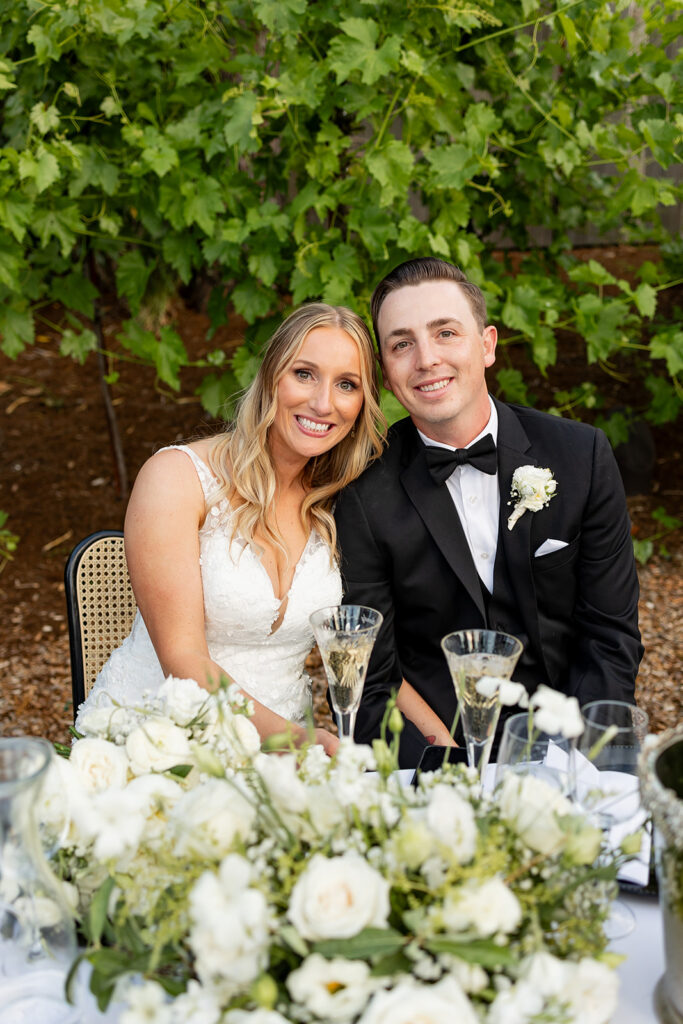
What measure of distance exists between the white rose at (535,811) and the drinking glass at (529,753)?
57mm

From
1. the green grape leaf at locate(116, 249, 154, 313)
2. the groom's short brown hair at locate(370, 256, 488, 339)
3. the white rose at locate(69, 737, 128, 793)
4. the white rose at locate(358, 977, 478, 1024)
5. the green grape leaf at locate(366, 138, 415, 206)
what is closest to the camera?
the white rose at locate(358, 977, 478, 1024)

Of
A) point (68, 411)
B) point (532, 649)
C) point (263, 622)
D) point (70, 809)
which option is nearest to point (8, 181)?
point (263, 622)

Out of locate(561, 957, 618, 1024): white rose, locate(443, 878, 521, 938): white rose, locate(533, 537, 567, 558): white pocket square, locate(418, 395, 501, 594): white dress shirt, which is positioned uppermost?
locate(418, 395, 501, 594): white dress shirt

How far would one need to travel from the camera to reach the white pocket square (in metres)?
2.61

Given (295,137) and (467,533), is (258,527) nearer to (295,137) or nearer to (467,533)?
(467,533)

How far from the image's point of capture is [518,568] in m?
2.60

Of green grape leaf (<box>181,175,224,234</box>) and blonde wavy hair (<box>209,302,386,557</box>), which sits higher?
green grape leaf (<box>181,175,224,234</box>)

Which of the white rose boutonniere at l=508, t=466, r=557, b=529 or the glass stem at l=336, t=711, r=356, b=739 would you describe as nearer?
the glass stem at l=336, t=711, r=356, b=739

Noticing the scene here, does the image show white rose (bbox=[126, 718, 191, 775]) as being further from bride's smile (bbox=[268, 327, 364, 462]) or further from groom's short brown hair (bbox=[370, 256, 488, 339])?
groom's short brown hair (bbox=[370, 256, 488, 339])

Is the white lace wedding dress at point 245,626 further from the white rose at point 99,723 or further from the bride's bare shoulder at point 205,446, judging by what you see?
the white rose at point 99,723

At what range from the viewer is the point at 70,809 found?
1.16 metres

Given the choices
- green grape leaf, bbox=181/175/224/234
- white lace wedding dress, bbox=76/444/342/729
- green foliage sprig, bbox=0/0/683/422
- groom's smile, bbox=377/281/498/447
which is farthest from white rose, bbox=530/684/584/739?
green grape leaf, bbox=181/175/224/234

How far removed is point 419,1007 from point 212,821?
0.29m

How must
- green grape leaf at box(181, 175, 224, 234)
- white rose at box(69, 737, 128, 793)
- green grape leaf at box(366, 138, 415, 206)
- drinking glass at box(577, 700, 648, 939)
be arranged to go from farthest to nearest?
green grape leaf at box(181, 175, 224, 234)
green grape leaf at box(366, 138, 415, 206)
white rose at box(69, 737, 128, 793)
drinking glass at box(577, 700, 648, 939)
